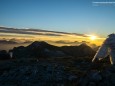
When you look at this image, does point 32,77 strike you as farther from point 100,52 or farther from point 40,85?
point 100,52

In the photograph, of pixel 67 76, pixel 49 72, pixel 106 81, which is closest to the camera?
pixel 106 81

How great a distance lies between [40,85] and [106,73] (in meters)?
20.1

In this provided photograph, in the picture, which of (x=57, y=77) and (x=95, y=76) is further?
(x=57, y=77)

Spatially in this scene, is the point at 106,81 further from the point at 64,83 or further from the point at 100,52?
the point at 100,52

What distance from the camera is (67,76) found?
8050 centimetres

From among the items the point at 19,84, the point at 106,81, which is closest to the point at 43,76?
the point at 19,84

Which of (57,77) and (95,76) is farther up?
(95,76)

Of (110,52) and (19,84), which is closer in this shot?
A: (19,84)

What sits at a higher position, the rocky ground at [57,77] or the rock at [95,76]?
the rock at [95,76]

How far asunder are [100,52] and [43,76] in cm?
2070

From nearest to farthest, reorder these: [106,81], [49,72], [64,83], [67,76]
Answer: [106,81]
[64,83]
[67,76]
[49,72]

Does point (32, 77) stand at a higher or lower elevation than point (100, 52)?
lower

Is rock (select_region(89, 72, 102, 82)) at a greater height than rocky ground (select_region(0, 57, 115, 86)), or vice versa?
rock (select_region(89, 72, 102, 82))

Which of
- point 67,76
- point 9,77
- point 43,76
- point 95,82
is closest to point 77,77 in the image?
point 67,76
